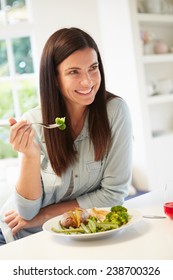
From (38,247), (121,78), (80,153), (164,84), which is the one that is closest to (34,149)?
(80,153)

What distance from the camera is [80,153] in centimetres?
151

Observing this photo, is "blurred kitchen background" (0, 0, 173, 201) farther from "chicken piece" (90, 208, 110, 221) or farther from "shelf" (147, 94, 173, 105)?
"chicken piece" (90, 208, 110, 221)

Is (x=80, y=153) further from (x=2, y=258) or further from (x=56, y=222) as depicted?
(x=2, y=258)

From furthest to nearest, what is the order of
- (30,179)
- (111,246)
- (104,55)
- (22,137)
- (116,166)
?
(104,55), (116,166), (30,179), (22,137), (111,246)

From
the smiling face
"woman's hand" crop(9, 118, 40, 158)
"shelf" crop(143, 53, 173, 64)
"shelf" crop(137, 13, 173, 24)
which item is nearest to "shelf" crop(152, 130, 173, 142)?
→ "shelf" crop(143, 53, 173, 64)

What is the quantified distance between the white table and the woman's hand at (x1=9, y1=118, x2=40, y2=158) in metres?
0.30

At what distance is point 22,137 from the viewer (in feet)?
4.26

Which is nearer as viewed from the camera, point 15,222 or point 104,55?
point 15,222

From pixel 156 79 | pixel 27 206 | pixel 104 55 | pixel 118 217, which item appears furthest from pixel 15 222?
pixel 156 79

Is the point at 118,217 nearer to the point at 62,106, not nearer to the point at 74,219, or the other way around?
the point at 74,219

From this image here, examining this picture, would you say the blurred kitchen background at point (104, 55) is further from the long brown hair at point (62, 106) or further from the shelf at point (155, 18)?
the long brown hair at point (62, 106)

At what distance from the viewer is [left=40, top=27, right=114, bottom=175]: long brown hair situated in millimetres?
1457

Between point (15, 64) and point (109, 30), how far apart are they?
0.80 meters

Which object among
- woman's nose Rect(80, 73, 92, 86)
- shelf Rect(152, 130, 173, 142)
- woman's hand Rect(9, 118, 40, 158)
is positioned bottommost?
shelf Rect(152, 130, 173, 142)
